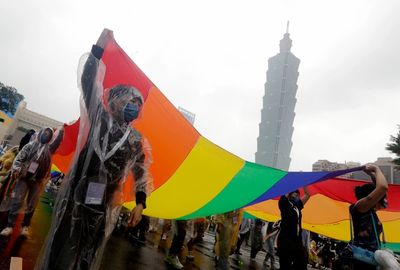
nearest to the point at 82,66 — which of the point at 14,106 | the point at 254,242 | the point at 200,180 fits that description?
the point at 200,180

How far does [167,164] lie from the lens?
10.6 feet

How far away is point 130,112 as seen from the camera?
2.28 meters

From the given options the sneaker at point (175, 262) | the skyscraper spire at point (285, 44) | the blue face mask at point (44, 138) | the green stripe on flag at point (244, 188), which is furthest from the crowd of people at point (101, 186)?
the skyscraper spire at point (285, 44)

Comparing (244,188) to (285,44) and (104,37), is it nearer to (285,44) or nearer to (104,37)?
(104,37)

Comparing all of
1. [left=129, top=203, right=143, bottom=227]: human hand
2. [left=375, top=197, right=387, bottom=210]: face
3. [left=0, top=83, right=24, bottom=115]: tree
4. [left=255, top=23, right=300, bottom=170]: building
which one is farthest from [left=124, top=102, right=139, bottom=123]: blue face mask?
[left=255, top=23, right=300, bottom=170]: building

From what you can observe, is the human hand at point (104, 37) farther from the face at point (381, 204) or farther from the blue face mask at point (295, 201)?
the blue face mask at point (295, 201)

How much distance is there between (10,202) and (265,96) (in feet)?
532

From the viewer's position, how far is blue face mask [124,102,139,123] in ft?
7.43

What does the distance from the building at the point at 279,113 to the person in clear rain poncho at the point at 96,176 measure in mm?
152382

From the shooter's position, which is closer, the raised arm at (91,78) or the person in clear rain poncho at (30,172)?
the raised arm at (91,78)

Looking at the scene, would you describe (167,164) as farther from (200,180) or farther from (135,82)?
(135,82)

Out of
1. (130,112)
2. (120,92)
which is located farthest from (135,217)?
(120,92)

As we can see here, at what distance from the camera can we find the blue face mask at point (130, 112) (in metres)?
2.27

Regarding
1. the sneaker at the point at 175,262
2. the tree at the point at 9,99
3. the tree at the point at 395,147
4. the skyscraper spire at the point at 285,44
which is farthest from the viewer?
the skyscraper spire at the point at 285,44
